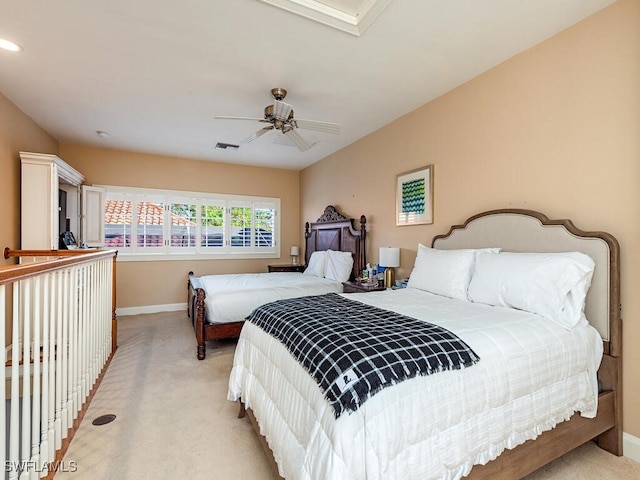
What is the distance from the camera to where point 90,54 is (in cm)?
251

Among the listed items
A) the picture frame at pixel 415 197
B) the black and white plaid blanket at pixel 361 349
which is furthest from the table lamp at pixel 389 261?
the black and white plaid blanket at pixel 361 349

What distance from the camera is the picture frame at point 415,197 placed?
3359 millimetres

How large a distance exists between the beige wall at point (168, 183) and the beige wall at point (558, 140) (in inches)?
132

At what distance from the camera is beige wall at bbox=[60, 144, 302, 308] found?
502 centimetres

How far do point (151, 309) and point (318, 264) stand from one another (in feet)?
9.77

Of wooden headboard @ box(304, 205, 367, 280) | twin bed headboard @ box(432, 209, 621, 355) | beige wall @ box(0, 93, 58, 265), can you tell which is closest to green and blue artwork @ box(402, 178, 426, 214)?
twin bed headboard @ box(432, 209, 621, 355)

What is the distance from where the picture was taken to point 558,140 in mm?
2273

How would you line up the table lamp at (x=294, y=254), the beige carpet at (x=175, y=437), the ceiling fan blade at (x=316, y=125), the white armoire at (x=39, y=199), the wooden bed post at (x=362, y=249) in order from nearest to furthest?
1. the beige carpet at (x=175, y=437)
2. the ceiling fan blade at (x=316, y=125)
3. the white armoire at (x=39, y=199)
4. the wooden bed post at (x=362, y=249)
5. the table lamp at (x=294, y=254)

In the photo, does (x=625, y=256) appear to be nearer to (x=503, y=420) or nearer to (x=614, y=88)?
(x=614, y=88)

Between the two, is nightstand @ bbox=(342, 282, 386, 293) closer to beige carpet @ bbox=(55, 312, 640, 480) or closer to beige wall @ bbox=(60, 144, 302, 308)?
beige carpet @ bbox=(55, 312, 640, 480)

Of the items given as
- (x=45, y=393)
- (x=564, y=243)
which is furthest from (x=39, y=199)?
(x=564, y=243)

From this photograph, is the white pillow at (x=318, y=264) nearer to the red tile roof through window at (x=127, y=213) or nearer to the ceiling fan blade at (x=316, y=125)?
the ceiling fan blade at (x=316, y=125)

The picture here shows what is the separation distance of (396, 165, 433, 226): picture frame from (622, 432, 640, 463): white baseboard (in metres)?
2.11

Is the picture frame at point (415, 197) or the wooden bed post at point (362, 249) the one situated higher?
the picture frame at point (415, 197)
